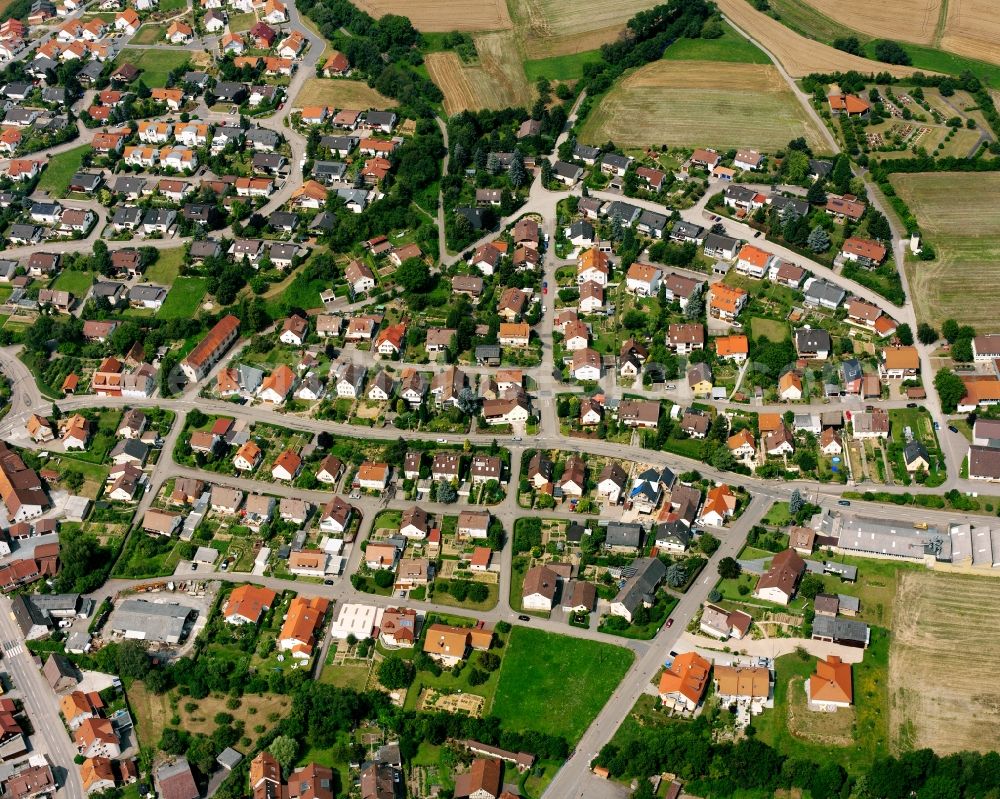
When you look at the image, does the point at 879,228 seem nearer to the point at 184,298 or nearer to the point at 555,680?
the point at 555,680

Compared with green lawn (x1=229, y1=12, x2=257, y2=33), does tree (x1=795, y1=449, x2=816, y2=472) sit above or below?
below

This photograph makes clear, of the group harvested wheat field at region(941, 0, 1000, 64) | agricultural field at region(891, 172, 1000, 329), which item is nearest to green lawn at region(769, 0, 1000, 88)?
harvested wheat field at region(941, 0, 1000, 64)

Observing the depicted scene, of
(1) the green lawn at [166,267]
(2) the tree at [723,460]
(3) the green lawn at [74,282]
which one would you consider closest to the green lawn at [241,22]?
(1) the green lawn at [166,267]

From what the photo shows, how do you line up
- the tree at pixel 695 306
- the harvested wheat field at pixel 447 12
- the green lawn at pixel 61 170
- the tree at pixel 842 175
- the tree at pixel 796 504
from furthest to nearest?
the harvested wheat field at pixel 447 12 < the green lawn at pixel 61 170 < the tree at pixel 842 175 < the tree at pixel 695 306 < the tree at pixel 796 504

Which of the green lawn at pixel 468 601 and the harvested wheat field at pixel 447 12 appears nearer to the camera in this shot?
the green lawn at pixel 468 601

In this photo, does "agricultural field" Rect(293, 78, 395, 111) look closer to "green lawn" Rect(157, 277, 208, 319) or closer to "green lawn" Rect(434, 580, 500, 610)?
"green lawn" Rect(157, 277, 208, 319)

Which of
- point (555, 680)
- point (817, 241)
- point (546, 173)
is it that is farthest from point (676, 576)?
point (546, 173)

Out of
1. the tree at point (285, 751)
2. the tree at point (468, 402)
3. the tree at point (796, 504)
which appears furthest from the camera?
the tree at point (468, 402)

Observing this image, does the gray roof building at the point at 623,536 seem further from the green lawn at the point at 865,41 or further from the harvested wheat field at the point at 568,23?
the green lawn at the point at 865,41
